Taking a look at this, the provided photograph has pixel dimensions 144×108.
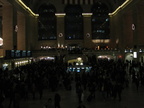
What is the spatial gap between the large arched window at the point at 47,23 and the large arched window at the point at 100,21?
1005 cm

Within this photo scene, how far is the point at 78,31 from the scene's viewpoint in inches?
1921

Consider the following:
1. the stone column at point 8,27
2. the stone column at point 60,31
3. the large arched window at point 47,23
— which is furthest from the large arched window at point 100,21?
the stone column at point 8,27

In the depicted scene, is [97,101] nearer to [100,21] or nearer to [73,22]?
[73,22]

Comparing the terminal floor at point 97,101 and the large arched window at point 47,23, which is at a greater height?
the large arched window at point 47,23

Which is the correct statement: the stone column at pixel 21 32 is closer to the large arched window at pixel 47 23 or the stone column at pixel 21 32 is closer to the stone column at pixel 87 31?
the large arched window at pixel 47 23

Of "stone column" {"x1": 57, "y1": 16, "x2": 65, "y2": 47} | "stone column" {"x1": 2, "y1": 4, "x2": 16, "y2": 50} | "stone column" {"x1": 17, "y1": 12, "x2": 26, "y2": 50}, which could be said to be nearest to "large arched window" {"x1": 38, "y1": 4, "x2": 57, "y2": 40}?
"stone column" {"x1": 57, "y1": 16, "x2": 65, "y2": 47}

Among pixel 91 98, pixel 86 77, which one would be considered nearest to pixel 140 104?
pixel 91 98

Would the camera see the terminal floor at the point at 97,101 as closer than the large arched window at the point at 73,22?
Yes

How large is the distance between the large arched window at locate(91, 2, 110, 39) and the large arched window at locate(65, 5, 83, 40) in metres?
3.33

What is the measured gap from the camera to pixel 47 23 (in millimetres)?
48062

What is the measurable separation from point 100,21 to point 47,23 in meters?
13.5

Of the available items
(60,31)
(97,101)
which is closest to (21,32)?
(60,31)

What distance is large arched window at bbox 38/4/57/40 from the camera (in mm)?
47625

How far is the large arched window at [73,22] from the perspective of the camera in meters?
48.0
